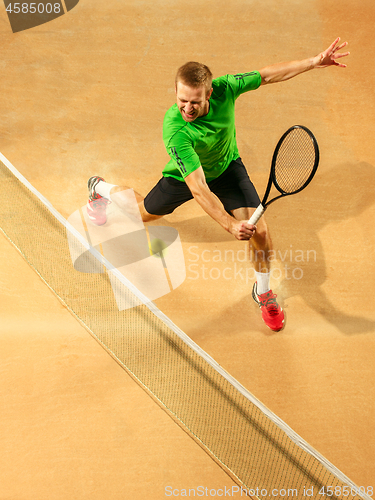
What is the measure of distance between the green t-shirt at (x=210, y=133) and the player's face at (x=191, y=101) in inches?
3.0

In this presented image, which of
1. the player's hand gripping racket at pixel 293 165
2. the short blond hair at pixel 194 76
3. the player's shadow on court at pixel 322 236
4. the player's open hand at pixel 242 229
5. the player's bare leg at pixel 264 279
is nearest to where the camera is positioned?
the short blond hair at pixel 194 76

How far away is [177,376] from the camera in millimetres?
2803

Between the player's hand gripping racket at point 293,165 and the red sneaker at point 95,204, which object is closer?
the player's hand gripping racket at point 293,165

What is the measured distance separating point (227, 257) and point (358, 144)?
64.1 inches

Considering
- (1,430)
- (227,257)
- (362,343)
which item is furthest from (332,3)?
(1,430)

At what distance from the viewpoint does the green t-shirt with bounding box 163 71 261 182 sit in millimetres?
2434

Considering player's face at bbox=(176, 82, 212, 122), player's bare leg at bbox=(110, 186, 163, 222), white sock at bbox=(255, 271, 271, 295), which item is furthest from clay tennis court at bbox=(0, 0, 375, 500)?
player's face at bbox=(176, 82, 212, 122)

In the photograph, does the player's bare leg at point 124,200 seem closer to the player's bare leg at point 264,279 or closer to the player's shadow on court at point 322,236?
the player's shadow on court at point 322,236

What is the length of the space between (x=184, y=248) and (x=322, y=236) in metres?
1.11

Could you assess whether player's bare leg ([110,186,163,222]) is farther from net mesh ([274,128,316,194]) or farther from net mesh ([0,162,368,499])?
net mesh ([274,128,316,194])

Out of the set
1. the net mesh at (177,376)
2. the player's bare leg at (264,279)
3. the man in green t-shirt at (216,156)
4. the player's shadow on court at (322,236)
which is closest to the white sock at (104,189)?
the man in green t-shirt at (216,156)

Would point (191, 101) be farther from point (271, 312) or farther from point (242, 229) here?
point (271, 312)

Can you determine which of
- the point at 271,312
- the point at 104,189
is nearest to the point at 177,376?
the point at 271,312

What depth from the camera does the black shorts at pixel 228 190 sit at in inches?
109
